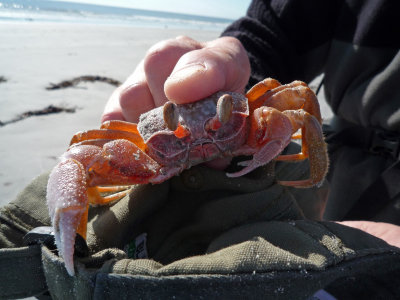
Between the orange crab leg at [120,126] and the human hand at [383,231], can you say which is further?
the orange crab leg at [120,126]

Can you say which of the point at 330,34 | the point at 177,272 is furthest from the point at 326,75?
the point at 177,272

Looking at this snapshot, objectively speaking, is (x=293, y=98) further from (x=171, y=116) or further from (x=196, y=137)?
(x=171, y=116)

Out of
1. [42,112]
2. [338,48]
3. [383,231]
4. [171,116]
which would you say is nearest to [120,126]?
[171,116]

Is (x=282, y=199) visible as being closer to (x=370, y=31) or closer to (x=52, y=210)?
(x=52, y=210)

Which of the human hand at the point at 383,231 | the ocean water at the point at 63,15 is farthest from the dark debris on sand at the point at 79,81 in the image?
the ocean water at the point at 63,15

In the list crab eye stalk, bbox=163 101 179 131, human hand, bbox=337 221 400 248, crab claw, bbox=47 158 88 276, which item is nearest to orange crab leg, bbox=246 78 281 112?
crab eye stalk, bbox=163 101 179 131

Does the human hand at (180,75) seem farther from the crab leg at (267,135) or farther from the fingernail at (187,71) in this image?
the crab leg at (267,135)

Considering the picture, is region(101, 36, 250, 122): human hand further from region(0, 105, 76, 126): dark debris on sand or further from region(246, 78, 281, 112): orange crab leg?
region(0, 105, 76, 126): dark debris on sand
